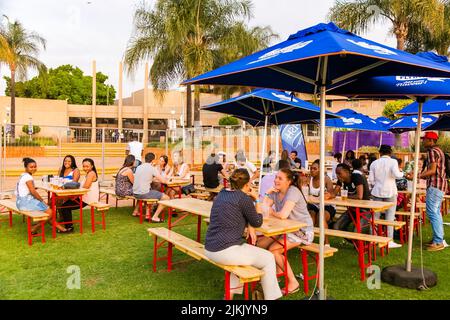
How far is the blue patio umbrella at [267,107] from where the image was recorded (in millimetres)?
6996

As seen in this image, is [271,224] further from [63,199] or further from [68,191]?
[63,199]

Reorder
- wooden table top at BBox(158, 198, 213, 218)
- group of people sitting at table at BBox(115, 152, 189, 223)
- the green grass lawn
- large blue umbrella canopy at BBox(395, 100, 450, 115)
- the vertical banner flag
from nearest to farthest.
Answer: the green grass lawn → wooden table top at BBox(158, 198, 213, 218) → large blue umbrella canopy at BBox(395, 100, 450, 115) → group of people sitting at table at BBox(115, 152, 189, 223) → the vertical banner flag

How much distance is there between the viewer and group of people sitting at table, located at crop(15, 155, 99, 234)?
6717 millimetres

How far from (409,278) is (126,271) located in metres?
3.49

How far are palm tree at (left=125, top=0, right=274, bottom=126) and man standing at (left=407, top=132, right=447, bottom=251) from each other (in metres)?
14.0

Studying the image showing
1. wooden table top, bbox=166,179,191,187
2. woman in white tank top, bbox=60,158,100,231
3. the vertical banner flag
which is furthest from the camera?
the vertical banner flag

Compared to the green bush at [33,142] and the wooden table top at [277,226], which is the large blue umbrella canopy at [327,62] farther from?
the green bush at [33,142]

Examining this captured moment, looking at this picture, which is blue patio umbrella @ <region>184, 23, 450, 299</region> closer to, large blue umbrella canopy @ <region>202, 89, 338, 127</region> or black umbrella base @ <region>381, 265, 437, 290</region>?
black umbrella base @ <region>381, 265, 437, 290</region>

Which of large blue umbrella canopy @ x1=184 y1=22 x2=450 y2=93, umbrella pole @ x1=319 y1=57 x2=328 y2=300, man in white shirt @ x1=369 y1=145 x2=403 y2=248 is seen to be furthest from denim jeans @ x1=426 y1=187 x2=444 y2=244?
umbrella pole @ x1=319 y1=57 x2=328 y2=300

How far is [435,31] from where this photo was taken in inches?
770

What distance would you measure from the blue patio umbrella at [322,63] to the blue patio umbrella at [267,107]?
2602 mm

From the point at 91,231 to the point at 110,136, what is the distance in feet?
29.0

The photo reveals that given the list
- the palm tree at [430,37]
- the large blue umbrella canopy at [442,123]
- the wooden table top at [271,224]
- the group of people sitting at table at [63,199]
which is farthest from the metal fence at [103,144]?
the palm tree at [430,37]
